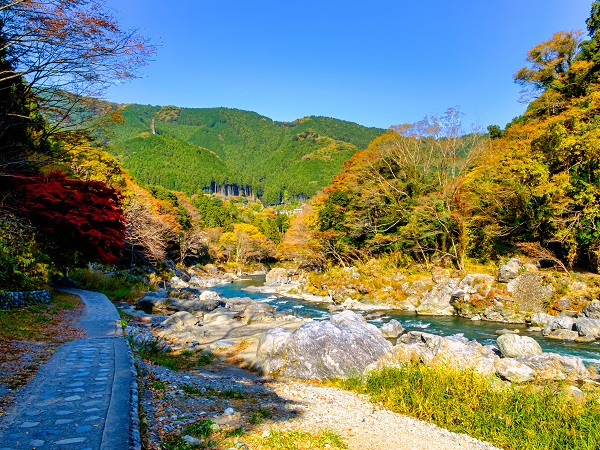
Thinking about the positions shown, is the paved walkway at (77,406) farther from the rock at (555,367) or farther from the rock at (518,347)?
the rock at (518,347)

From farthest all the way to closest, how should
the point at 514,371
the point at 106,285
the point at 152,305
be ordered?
the point at 106,285
the point at 152,305
the point at 514,371

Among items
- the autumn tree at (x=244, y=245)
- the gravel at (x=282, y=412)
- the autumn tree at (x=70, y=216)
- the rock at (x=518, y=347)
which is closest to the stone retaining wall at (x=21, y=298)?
the autumn tree at (x=70, y=216)

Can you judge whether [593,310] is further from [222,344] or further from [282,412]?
[282,412]

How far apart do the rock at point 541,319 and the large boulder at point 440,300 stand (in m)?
4.01

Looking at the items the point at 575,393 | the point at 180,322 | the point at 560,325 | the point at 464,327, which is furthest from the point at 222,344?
the point at 560,325

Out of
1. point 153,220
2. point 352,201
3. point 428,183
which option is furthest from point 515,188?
point 153,220

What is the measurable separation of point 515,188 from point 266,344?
61.2ft

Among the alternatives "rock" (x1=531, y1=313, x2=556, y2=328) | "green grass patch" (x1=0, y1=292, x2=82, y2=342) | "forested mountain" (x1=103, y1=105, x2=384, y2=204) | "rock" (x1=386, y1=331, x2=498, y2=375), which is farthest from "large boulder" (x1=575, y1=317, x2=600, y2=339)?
"forested mountain" (x1=103, y1=105, x2=384, y2=204)

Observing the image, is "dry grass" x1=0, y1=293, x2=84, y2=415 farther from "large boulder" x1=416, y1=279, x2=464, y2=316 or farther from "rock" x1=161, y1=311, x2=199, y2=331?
"large boulder" x1=416, y1=279, x2=464, y2=316

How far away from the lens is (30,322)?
9.77 meters

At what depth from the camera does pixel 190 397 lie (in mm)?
5984

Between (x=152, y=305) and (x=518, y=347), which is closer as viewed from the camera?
(x=518, y=347)

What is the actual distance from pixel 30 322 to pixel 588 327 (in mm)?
18719

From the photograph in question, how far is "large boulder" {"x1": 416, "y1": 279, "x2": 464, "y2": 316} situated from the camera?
21.0 m
